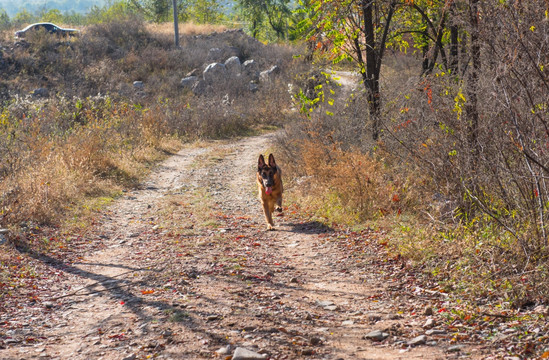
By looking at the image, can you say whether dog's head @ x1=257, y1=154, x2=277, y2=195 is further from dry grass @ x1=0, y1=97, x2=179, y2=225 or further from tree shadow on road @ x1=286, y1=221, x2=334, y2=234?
dry grass @ x1=0, y1=97, x2=179, y2=225

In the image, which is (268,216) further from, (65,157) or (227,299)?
(65,157)

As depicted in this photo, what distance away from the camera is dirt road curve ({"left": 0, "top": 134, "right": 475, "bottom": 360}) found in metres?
4.12

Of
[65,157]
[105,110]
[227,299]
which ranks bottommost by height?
[227,299]

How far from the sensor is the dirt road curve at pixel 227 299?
4125mm

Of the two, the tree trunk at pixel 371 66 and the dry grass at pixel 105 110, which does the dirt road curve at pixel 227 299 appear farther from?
the tree trunk at pixel 371 66

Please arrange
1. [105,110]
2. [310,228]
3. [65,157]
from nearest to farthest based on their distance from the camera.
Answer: [310,228]
[65,157]
[105,110]

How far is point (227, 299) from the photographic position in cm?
527

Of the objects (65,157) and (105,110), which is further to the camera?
(105,110)

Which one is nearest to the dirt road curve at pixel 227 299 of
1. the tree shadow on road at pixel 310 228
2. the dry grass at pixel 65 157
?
Answer: the tree shadow on road at pixel 310 228

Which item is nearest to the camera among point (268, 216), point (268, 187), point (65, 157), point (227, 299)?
point (227, 299)

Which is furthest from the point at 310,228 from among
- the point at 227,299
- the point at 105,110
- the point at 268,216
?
the point at 105,110

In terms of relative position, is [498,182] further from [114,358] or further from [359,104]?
[359,104]

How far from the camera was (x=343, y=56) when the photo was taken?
37.4 ft

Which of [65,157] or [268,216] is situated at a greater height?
[65,157]
